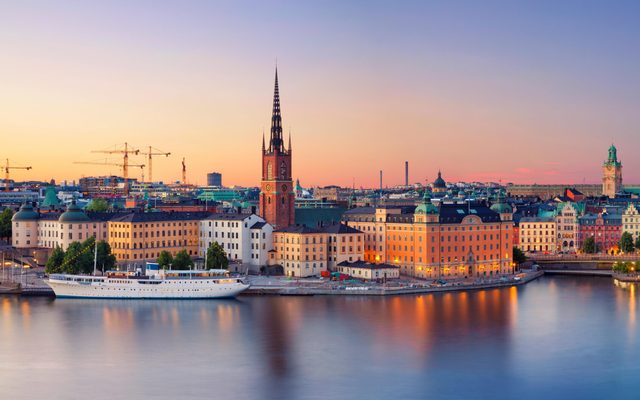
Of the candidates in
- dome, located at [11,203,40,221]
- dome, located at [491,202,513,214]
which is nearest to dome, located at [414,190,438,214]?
dome, located at [491,202,513,214]

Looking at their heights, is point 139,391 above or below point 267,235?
below

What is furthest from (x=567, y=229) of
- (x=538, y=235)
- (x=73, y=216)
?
(x=73, y=216)

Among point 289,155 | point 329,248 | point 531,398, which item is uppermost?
point 289,155

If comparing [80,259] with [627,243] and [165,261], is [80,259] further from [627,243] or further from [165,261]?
[627,243]

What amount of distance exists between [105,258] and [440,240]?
49.8ft

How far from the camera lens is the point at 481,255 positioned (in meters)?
48.8

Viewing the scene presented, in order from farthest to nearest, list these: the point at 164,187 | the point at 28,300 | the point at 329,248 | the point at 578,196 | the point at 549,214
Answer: the point at 164,187
the point at 578,196
the point at 549,214
the point at 329,248
the point at 28,300

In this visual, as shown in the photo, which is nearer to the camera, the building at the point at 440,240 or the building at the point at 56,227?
the building at the point at 440,240

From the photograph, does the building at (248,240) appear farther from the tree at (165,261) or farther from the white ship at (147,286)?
the white ship at (147,286)

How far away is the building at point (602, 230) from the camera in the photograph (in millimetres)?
61562

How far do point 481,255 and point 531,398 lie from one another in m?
23.4

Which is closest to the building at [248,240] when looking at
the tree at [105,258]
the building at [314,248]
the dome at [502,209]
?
the building at [314,248]

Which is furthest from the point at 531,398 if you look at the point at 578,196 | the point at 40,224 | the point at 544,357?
the point at 578,196

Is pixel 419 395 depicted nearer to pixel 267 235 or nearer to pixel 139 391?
pixel 139 391
